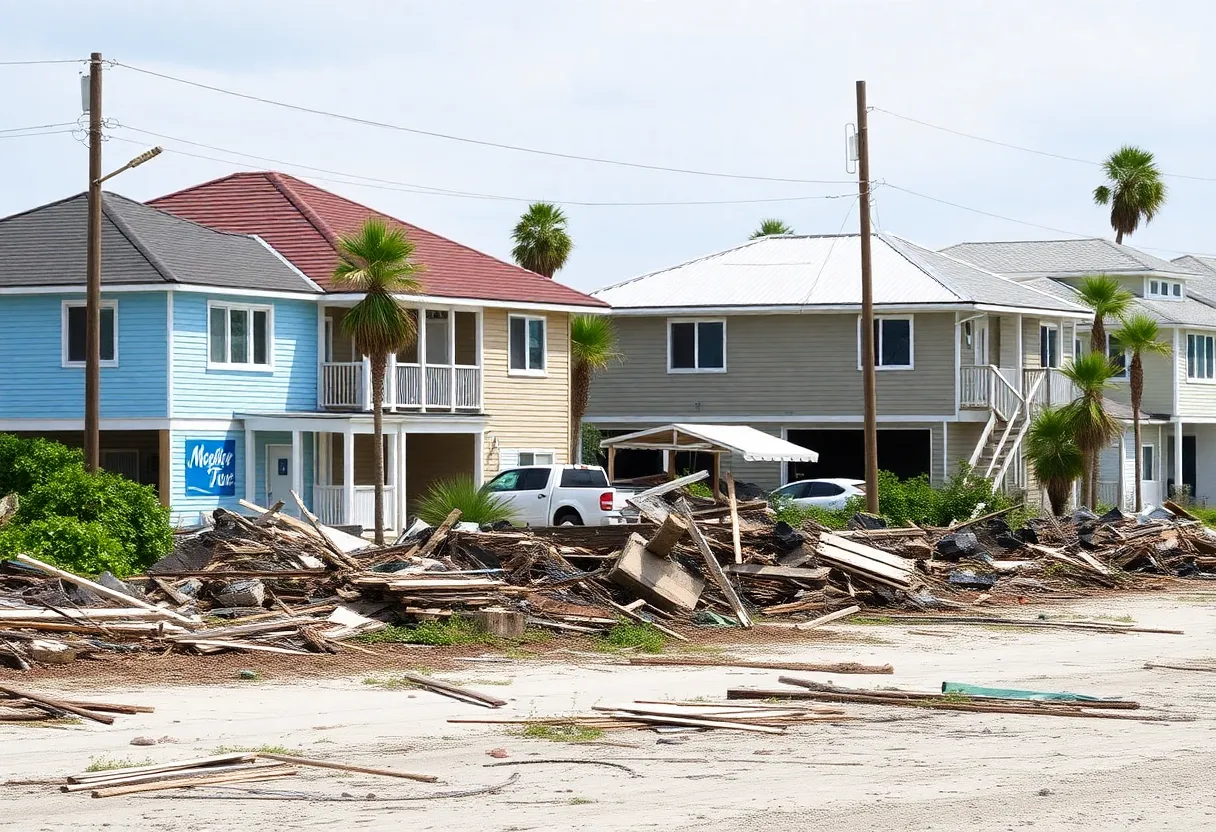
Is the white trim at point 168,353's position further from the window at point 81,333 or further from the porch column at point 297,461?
the porch column at point 297,461

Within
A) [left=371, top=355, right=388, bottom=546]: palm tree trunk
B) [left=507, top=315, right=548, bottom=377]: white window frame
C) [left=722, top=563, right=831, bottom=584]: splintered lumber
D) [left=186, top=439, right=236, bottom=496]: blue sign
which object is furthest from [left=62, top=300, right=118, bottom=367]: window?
[left=722, top=563, right=831, bottom=584]: splintered lumber

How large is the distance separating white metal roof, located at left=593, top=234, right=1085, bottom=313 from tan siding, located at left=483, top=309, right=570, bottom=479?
4560mm

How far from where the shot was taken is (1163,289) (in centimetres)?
5912

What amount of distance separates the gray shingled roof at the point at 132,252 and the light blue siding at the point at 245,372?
0.55 metres

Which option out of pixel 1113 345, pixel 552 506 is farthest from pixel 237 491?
pixel 1113 345

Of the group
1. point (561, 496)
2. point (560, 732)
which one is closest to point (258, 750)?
point (560, 732)

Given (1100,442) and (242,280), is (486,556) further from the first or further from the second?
(1100,442)

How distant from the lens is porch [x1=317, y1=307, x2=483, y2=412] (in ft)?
125

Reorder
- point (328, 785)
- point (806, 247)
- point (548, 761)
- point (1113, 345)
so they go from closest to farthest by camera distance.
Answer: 1. point (328, 785)
2. point (548, 761)
3. point (806, 247)
4. point (1113, 345)

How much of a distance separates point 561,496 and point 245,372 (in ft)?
22.7

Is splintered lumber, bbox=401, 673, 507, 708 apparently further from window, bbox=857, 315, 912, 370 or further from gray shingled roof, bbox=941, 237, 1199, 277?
gray shingled roof, bbox=941, 237, 1199, 277

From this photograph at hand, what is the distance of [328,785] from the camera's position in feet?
34.5

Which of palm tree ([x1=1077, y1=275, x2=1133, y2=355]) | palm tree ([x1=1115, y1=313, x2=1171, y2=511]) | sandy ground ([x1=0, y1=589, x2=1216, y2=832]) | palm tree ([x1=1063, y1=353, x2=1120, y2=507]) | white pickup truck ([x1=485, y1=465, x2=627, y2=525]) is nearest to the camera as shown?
sandy ground ([x1=0, y1=589, x2=1216, y2=832])

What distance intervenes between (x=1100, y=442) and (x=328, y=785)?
30878mm
